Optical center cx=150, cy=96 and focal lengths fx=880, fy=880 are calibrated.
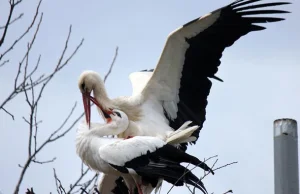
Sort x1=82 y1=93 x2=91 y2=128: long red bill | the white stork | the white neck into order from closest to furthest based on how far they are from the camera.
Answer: the white stork → x1=82 y1=93 x2=91 y2=128: long red bill → the white neck

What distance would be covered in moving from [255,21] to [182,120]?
138 cm

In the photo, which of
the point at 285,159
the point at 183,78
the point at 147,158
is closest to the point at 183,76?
the point at 183,78

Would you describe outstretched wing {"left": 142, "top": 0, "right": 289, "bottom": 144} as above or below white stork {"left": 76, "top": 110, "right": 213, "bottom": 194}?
above

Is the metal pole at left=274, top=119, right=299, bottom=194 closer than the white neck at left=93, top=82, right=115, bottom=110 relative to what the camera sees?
Yes

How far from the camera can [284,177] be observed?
523cm

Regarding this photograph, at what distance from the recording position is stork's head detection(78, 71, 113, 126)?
31.7 feet

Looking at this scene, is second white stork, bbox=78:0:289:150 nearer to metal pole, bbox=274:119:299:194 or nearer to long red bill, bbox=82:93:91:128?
long red bill, bbox=82:93:91:128

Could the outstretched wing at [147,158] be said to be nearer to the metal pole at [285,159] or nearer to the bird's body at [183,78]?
the bird's body at [183,78]

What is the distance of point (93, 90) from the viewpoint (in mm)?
9766

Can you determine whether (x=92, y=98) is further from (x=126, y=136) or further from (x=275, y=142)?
(x=275, y=142)

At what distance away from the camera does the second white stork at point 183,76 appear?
381 inches

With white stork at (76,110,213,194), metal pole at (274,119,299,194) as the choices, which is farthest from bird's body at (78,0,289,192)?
metal pole at (274,119,299,194)

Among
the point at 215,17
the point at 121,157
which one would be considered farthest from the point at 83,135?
the point at 215,17

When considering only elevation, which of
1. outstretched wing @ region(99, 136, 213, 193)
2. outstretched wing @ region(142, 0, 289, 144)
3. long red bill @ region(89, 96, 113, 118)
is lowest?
outstretched wing @ region(99, 136, 213, 193)
